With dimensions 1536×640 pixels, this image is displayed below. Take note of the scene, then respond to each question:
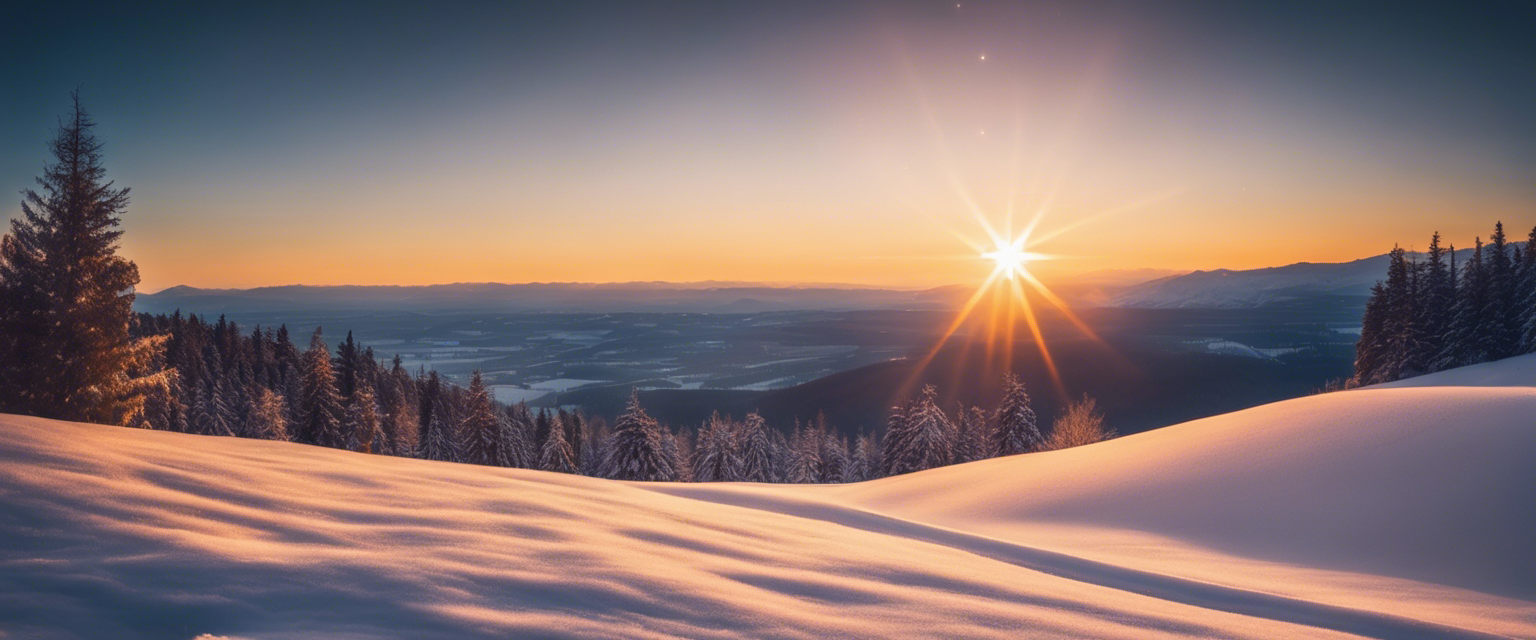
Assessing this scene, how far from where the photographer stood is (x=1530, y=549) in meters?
5.89

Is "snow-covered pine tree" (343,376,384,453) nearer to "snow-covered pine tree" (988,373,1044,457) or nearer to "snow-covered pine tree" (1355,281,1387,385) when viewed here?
"snow-covered pine tree" (988,373,1044,457)

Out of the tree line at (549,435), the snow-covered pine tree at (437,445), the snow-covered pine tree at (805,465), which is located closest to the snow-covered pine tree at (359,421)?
the tree line at (549,435)

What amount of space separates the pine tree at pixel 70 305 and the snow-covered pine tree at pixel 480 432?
2060cm

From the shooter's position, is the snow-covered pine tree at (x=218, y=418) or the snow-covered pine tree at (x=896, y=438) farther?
the snow-covered pine tree at (x=218, y=418)

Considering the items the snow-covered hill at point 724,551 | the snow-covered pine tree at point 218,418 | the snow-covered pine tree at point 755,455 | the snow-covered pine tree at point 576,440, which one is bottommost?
the snow-covered pine tree at point 576,440

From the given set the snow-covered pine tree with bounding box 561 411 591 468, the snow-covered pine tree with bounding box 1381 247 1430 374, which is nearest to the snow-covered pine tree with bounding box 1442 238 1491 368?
the snow-covered pine tree with bounding box 1381 247 1430 374

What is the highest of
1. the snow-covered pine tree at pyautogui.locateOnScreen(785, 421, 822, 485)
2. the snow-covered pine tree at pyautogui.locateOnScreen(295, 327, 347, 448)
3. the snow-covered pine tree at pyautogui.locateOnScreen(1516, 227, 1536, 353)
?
the snow-covered pine tree at pyautogui.locateOnScreen(1516, 227, 1536, 353)

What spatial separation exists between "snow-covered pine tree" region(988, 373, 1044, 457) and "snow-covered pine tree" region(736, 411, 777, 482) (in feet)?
46.7

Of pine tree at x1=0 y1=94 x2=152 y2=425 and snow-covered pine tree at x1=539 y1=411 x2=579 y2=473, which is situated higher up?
pine tree at x1=0 y1=94 x2=152 y2=425

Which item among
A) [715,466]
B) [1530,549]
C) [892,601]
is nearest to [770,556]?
[892,601]

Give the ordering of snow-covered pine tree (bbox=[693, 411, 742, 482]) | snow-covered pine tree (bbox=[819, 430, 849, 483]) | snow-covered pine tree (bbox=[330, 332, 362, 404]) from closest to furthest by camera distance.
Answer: snow-covered pine tree (bbox=[330, 332, 362, 404]) → snow-covered pine tree (bbox=[693, 411, 742, 482]) → snow-covered pine tree (bbox=[819, 430, 849, 483])

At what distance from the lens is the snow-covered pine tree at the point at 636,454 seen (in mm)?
33594

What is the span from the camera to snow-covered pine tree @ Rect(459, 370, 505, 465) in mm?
35094

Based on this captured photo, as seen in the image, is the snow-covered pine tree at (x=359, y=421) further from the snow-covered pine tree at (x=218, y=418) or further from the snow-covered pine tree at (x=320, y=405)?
the snow-covered pine tree at (x=218, y=418)
